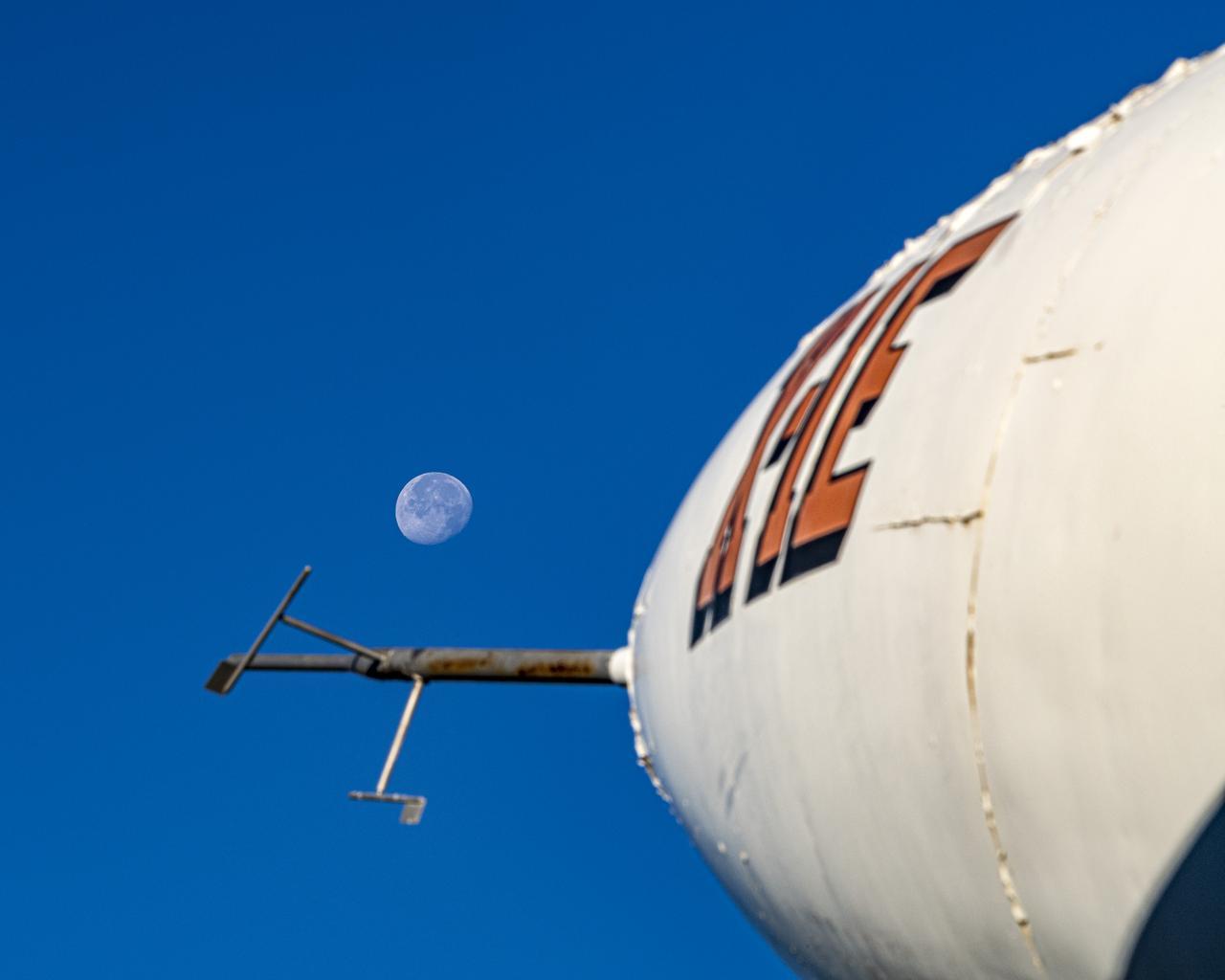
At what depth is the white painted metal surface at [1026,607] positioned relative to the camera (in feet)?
13.6

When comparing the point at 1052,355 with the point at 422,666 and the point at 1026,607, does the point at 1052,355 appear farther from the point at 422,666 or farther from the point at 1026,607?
the point at 422,666

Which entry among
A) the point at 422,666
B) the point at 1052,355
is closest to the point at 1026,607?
the point at 1052,355

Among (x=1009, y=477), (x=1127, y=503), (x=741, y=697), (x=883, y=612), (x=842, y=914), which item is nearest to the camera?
(x=1127, y=503)

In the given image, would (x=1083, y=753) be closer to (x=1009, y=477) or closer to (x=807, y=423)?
(x=1009, y=477)

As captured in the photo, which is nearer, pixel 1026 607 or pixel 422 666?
pixel 1026 607

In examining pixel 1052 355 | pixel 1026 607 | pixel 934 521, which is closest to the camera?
pixel 1026 607

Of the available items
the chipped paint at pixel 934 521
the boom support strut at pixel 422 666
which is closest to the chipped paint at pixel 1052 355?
the chipped paint at pixel 934 521

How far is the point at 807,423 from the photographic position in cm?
648

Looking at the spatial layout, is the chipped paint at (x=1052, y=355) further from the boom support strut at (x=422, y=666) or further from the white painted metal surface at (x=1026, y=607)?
the boom support strut at (x=422, y=666)

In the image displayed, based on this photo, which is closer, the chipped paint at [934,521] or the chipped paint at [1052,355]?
the chipped paint at [1052,355]

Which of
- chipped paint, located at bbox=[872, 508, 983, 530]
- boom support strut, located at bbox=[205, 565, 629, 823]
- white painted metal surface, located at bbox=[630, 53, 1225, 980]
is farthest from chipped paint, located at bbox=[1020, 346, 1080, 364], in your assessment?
boom support strut, located at bbox=[205, 565, 629, 823]

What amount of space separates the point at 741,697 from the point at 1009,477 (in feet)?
6.44

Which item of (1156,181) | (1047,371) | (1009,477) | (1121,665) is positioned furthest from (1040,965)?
(1156,181)

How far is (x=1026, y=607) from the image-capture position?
4488mm
